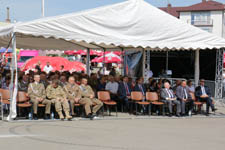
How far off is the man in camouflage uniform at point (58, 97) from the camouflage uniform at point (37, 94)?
177 millimetres

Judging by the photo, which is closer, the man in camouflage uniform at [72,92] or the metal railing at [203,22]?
the man in camouflage uniform at [72,92]

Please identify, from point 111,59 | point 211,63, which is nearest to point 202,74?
point 211,63

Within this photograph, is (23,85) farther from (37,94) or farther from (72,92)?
(72,92)

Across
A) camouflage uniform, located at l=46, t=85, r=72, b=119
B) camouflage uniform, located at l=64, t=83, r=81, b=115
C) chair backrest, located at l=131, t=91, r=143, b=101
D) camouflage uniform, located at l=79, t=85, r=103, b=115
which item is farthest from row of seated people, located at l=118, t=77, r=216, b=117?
camouflage uniform, located at l=46, t=85, r=72, b=119

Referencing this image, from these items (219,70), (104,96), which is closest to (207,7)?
(219,70)

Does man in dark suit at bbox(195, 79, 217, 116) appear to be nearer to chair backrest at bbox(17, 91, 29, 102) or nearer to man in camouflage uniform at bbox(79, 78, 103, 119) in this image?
man in camouflage uniform at bbox(79, 78, 103, 119)

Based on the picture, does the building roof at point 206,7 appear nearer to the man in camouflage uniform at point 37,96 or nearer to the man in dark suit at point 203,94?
the man in dark suit at point 203,94

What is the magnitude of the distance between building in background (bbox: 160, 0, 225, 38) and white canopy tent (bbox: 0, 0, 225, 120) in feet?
170

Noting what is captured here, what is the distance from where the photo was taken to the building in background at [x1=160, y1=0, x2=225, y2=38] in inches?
2416

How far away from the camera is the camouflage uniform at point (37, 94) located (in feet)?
31.9

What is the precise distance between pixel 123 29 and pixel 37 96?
354 cm

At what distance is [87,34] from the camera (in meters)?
10.3

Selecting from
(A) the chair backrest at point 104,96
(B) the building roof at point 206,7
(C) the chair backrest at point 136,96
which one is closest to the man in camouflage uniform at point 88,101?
(A) the chair backrest at point 104,96

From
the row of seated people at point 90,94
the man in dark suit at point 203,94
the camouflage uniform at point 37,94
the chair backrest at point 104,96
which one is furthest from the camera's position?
the man in dark suit at point 203,94
